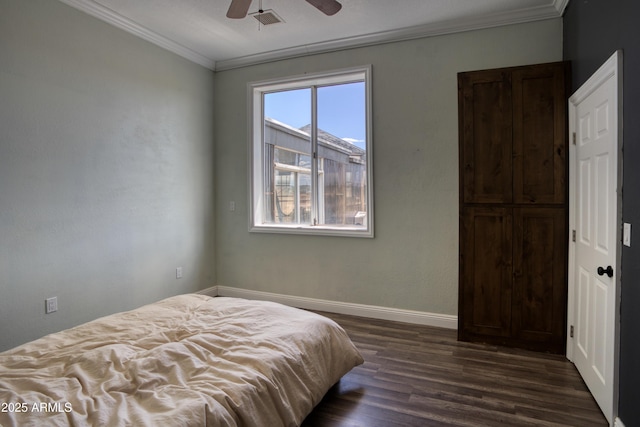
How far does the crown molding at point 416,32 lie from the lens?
3.17 meters

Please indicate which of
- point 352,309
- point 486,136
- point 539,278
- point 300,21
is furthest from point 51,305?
point 539,278

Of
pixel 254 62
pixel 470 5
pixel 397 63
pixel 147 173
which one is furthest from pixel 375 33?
pixel 147 173

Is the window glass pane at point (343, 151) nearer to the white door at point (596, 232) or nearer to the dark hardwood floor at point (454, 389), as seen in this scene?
Answer: the dark hardwood floor at point (454, 389)

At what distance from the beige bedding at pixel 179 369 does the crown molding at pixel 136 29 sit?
2643 mm


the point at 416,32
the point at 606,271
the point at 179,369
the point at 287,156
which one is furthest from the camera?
the point at 287,156

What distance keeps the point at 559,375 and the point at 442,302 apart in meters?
1.14

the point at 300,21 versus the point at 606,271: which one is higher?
the point at 300,21

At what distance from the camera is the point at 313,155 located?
168 inches

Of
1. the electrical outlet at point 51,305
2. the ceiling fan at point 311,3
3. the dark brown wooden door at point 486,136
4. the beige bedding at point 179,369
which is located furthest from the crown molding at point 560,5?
the electrical outlet at point 51,305

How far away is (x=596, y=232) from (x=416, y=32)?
7.93 feet

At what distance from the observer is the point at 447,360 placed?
287 cm

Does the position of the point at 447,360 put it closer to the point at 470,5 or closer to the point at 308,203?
the point at 308,203

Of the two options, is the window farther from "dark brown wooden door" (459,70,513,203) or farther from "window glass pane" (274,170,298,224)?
"dark brown wooden door" (459,70,513,203)

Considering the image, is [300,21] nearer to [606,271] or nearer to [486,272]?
[486,272]
